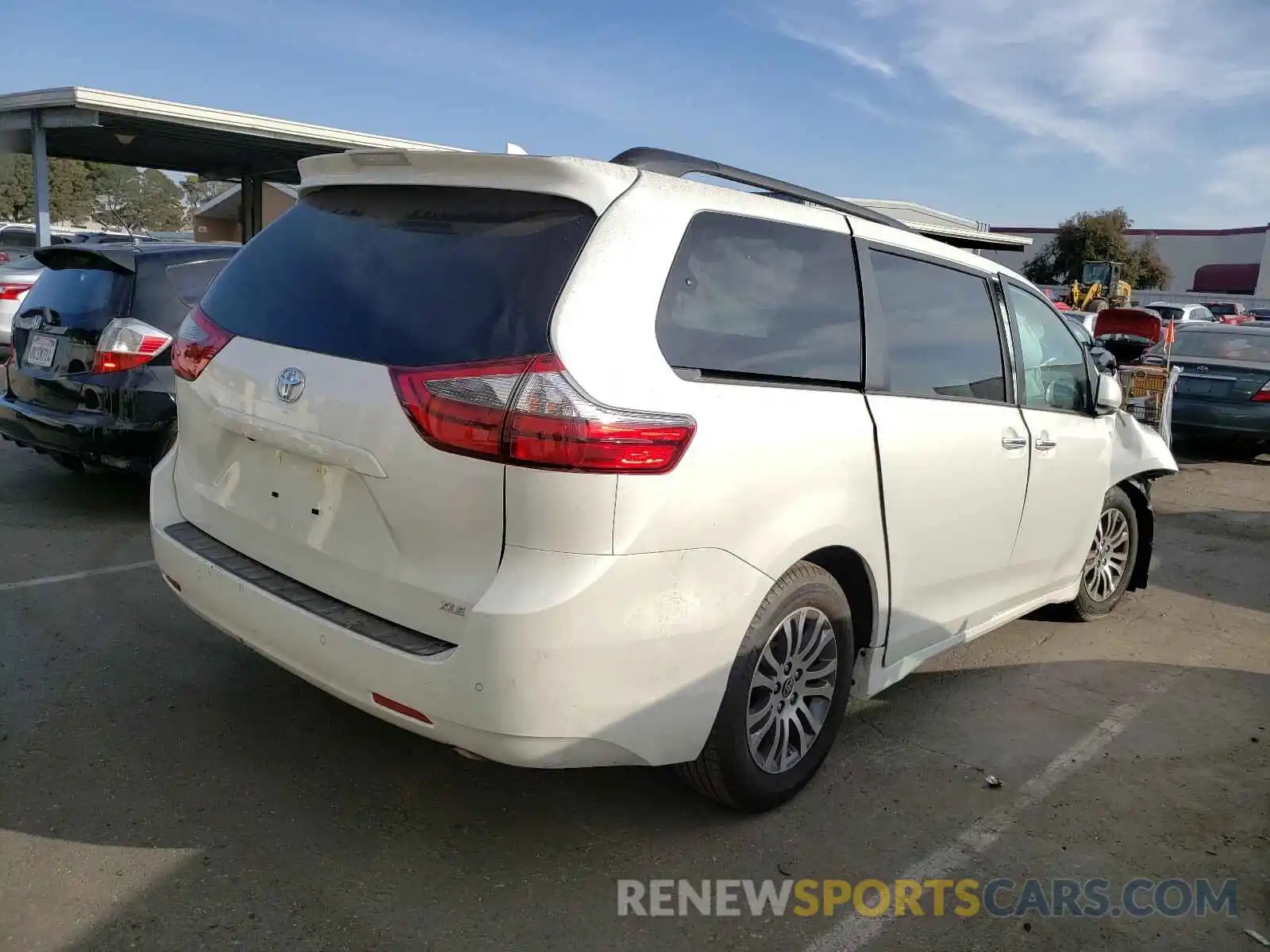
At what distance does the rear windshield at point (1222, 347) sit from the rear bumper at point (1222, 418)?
0.67m

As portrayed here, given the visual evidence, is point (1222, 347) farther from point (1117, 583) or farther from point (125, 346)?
point (125, 346)

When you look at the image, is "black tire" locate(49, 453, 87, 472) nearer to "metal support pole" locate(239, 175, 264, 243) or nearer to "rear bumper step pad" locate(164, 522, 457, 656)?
"rear bumper step pad" locate(164, 522, 457, 656)

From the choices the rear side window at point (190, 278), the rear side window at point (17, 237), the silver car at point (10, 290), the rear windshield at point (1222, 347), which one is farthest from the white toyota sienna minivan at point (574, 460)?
the rear side window at point (17, 237)

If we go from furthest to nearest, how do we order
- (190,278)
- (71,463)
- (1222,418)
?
1. (1222,418)
2. (71,463)
3. (190,278)

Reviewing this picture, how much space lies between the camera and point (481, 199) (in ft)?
8.87

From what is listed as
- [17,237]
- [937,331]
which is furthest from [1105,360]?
[17,237]

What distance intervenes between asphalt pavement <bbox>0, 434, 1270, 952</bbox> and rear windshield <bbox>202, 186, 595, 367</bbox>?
1.38 metres

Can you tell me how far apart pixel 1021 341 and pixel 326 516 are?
2991 mm

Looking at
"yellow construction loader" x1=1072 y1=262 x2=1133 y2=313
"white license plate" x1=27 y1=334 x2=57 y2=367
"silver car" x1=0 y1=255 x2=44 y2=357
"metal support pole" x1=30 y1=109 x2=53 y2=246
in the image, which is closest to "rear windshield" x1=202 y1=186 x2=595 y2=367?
"white license plate" x1=27 y1=334 x2=57 y2=367

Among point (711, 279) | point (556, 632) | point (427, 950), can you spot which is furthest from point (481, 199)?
point (427, 950)

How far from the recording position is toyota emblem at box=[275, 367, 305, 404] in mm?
2705

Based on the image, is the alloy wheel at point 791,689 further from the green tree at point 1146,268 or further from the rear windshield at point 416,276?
the green tree at point 1146,268

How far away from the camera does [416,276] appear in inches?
105

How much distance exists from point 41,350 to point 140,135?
13705 mm
